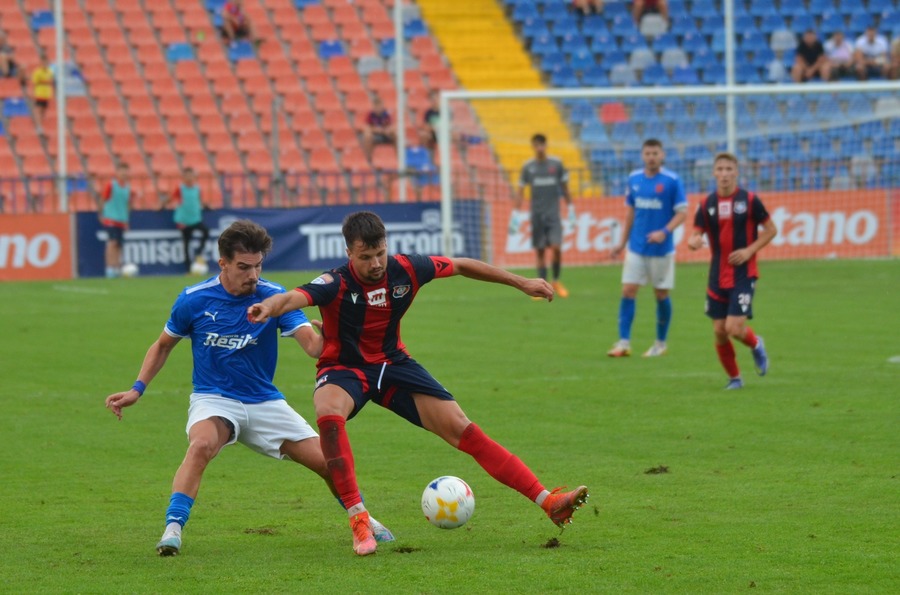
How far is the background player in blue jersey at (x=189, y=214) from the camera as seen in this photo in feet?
81.8

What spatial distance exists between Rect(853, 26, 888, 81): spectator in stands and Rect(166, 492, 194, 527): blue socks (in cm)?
2689

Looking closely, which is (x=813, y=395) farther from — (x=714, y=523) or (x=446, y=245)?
(x=446, y=245)

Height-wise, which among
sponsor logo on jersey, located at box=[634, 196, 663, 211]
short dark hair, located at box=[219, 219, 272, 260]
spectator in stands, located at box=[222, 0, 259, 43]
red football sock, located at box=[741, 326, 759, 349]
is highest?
spectator in stands, located at box=[222, 0, 259, 43]

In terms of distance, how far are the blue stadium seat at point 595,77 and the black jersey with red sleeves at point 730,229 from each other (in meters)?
21.5

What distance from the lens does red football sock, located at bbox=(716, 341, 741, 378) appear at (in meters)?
11.9

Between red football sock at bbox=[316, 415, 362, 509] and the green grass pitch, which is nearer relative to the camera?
the green grass pitch

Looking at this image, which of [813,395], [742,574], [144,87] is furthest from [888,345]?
[144,87]

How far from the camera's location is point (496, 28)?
35000mm

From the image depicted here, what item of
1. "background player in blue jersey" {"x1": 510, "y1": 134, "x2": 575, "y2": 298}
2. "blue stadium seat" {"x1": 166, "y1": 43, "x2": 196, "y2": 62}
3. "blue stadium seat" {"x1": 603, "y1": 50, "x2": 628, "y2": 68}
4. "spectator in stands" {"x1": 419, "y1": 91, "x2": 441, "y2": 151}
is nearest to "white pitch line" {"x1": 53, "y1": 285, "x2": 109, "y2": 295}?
"background player in blue jersey" {"x1": 510, "y1": 134, "x2": 575, "y2": 298}

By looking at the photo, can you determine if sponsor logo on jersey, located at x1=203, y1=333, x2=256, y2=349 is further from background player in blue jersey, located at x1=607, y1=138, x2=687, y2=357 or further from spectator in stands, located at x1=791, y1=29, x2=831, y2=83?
spectator in stands, located at x1=791, y1=29, x2=831, y2=83

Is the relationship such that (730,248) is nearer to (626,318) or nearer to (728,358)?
(728,358)

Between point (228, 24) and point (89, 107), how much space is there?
3.81m

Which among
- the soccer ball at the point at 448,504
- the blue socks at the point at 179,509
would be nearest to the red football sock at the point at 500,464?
the soccer ball at the point at 448,504

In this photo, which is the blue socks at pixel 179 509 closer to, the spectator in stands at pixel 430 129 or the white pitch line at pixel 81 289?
the white pitch line at pixel 81 289
